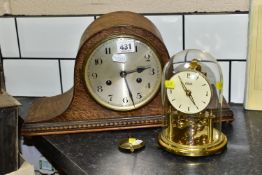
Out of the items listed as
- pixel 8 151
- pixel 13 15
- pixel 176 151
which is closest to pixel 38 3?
pixel 13 15

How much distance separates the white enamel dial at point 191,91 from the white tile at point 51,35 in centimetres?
34

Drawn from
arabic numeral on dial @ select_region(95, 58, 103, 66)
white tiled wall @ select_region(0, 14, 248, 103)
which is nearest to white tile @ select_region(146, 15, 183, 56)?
white tiled wall @ select_region(0, 14, 248, 103)

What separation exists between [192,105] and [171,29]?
0.90ft

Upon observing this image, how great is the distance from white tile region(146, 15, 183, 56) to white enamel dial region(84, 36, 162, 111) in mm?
172

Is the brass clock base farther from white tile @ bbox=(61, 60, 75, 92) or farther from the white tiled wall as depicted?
white tile @ bbox=(61, 60, 75, 92)

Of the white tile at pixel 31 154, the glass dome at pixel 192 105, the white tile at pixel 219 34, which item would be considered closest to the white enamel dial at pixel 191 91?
the glass dome at pixel 192 105

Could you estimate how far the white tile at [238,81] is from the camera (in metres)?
0.99

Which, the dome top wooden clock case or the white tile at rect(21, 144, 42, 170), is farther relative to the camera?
the white tile at rect(21, 144, 42, 170)

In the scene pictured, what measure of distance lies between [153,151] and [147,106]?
0.12 meters

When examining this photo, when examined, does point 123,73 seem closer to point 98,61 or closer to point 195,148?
point 98,61

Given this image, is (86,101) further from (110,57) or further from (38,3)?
(38,3)

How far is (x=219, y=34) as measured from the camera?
97 cm

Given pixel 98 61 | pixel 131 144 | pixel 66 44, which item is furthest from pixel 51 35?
pixel 131 144

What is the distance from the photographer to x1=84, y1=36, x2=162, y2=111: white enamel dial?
832 millimetres
